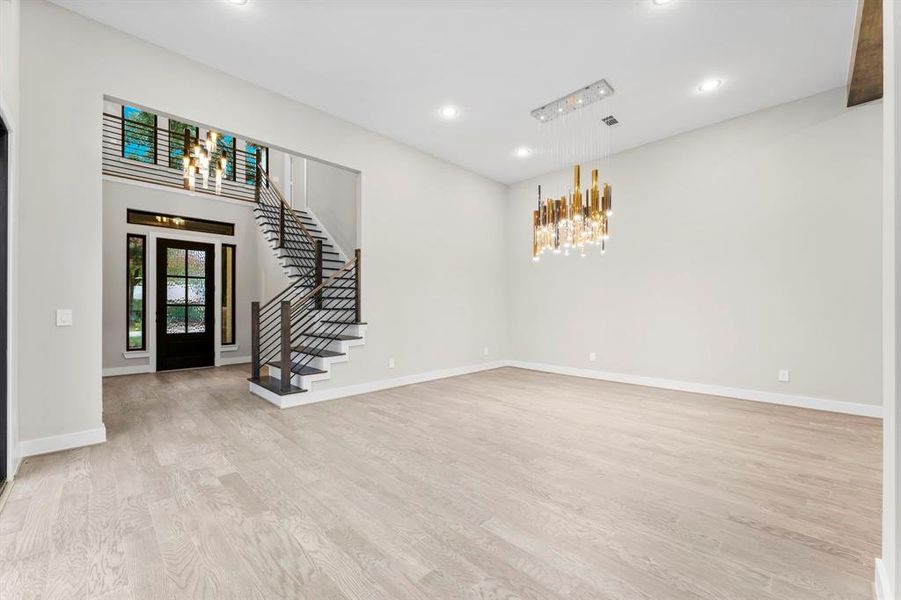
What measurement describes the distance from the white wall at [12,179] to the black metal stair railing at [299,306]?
2.11m

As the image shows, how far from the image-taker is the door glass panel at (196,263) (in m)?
7.24

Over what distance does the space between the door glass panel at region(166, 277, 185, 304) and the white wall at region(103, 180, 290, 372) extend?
0.26 m

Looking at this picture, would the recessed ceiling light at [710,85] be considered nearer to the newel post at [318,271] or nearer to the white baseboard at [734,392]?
the white baseboard at [734,392]

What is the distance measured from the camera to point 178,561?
68.5 inches

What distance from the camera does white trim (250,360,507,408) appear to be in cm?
436

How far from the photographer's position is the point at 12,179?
2.66 metres

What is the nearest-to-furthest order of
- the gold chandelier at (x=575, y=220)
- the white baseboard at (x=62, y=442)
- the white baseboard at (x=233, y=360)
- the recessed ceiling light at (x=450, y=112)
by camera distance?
1. the white baseboard at (x=62, y=442)
2. the gold chandelier at (x=575, y=220)
3. the recessed ceiling light at (x=450, y=112)
4. the white baseboard at (x=233, y=360)

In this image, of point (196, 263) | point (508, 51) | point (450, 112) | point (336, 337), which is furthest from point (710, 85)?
point (196, 263)

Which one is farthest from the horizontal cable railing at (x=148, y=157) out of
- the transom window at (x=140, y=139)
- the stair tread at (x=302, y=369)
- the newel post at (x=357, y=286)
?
the stair tread at (x=302, y=369)

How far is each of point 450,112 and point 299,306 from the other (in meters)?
3.31

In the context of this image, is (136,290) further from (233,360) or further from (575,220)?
(575,220)

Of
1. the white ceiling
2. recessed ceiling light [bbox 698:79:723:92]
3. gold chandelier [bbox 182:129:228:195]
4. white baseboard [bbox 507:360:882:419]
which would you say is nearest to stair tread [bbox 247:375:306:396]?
gold chandelier [bbox 182:129:228:195]

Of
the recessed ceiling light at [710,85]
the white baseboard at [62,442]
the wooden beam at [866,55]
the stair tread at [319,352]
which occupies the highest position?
the recessed ceiling light at [710,85]

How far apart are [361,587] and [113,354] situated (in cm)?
710
